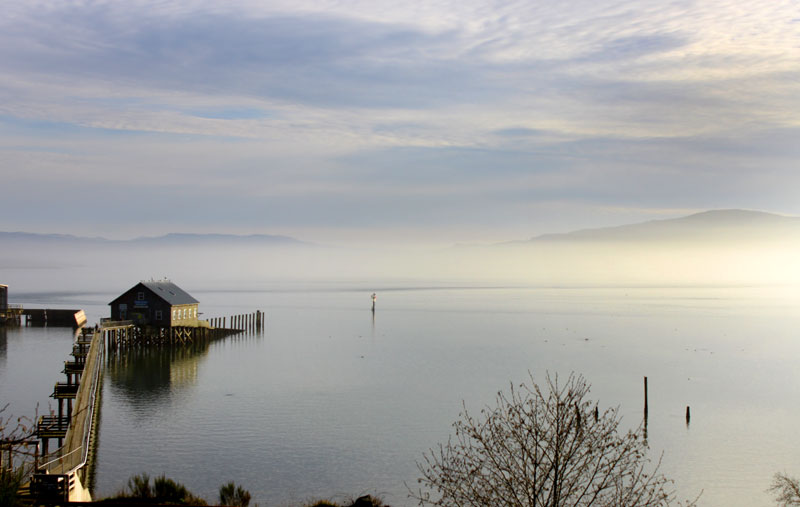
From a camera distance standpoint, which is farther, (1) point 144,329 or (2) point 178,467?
(1) point 144,329

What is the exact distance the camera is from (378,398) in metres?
52.3

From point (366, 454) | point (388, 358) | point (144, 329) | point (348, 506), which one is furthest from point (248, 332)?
point (348, 506)

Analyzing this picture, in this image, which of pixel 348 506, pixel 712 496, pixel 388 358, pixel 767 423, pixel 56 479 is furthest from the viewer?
pixel 388 358

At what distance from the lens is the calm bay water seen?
114 feet

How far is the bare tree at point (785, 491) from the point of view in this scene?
28825mm

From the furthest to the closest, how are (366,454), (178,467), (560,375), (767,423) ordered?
(560,375)
(767,423)
(366,454)
(178,467)

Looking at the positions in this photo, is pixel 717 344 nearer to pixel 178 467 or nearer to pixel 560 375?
pixel 560 375

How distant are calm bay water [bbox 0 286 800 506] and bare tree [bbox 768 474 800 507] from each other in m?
0.82

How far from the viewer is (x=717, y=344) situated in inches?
3573

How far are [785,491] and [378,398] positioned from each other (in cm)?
2750

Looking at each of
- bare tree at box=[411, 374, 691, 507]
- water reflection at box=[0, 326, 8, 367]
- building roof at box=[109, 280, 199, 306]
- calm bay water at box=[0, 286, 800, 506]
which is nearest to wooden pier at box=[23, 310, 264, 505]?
calm bay water at box=[0, 286, 800, 506]

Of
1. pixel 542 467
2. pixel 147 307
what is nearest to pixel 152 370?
pixel 147 307

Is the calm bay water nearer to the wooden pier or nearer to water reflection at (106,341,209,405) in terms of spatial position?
water reflection at (106,341,209,405)

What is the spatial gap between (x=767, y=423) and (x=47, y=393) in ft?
152
